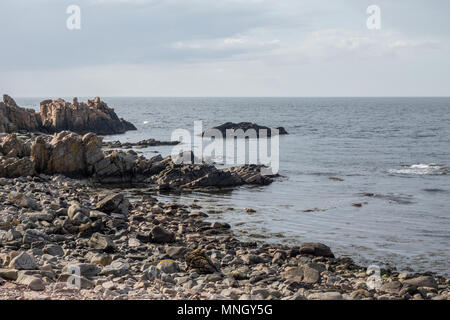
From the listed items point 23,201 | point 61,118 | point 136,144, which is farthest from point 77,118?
point 23,201

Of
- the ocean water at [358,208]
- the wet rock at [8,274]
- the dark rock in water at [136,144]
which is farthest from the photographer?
the dark rock in water at [136,144]

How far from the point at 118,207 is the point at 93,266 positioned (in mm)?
9606

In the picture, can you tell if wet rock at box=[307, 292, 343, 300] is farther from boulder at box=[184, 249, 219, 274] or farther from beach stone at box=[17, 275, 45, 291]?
beach stone at box=[17, 275, 45, 291]

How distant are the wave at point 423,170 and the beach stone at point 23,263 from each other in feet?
110

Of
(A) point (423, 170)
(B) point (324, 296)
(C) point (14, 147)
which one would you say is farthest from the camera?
(A) point (423, 170)

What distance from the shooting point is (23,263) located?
12.4m

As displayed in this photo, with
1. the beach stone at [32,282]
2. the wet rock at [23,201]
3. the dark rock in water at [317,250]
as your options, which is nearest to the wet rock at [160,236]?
the dark rock in water at [317,250]

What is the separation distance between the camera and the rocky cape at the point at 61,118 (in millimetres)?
66875

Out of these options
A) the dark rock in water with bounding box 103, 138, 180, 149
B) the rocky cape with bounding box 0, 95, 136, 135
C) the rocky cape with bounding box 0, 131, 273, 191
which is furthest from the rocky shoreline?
the rocky cape with bounding box 0, 95, 136, 135

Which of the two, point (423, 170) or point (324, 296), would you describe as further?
point (423, 170)

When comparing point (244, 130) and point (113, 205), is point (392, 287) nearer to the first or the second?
point (113, 205)

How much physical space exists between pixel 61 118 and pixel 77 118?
2792 millimetres

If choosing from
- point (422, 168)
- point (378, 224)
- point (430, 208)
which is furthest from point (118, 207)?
point (422, 168)

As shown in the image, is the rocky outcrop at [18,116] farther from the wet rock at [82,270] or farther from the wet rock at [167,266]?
the wet rock at [82,270]
